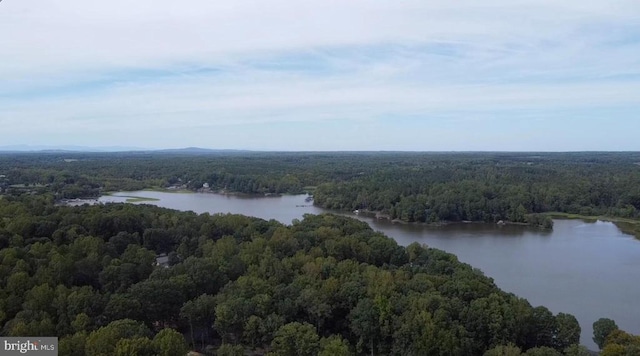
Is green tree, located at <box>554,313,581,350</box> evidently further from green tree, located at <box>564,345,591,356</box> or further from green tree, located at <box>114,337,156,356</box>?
green tree, located at <box>114,337,156,356</box>

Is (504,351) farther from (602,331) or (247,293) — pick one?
(247,293)

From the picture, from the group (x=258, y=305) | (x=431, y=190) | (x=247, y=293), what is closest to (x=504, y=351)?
(x=258, y=305)

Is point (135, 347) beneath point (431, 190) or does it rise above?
beneath

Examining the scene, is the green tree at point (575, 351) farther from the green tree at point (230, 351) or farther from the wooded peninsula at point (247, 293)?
the green tree at point (230, 351)

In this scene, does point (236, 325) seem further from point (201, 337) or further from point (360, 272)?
point (360, 272)

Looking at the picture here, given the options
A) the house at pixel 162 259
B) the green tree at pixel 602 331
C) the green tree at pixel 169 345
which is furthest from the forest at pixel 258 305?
the house at pixel 162 259
